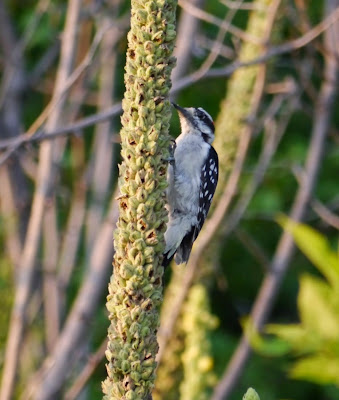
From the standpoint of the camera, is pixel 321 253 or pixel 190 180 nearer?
pixel 190 180

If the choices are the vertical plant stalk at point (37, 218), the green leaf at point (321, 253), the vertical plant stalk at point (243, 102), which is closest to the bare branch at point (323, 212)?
the green leaf at point (321, 253)

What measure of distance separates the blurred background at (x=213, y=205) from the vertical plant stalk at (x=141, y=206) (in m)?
1.13

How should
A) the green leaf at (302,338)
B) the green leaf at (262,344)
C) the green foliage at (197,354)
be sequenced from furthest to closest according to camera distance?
the green leaf at (262,344) < the green leaf at (302,338) < the green foliage at (197,354)

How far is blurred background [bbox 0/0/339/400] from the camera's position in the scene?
4.48 m

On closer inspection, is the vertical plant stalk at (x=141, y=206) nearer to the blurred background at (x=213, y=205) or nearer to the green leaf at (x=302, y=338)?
the blurred background at (x=213, y=205)

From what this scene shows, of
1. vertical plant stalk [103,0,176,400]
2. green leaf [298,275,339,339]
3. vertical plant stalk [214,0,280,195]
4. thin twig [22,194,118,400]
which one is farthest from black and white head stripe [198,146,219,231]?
vertical plant stalk [103,0,176,400]

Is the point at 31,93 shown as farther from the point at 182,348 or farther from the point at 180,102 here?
the point at 182,348

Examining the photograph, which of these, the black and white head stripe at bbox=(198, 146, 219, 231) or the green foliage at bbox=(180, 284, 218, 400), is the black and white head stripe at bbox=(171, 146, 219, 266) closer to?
the black and white head stripe at bbox=(198, 146, 219, 231)

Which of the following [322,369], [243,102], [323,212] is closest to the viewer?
[322,369]

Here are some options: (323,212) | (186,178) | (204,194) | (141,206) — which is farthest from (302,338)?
(141,206)

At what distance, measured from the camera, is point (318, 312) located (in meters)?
4.70

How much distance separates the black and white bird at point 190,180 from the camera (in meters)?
4.33

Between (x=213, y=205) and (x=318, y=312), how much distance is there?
40.6 inches

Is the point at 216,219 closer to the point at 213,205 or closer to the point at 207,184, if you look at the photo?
the point at 207,184
